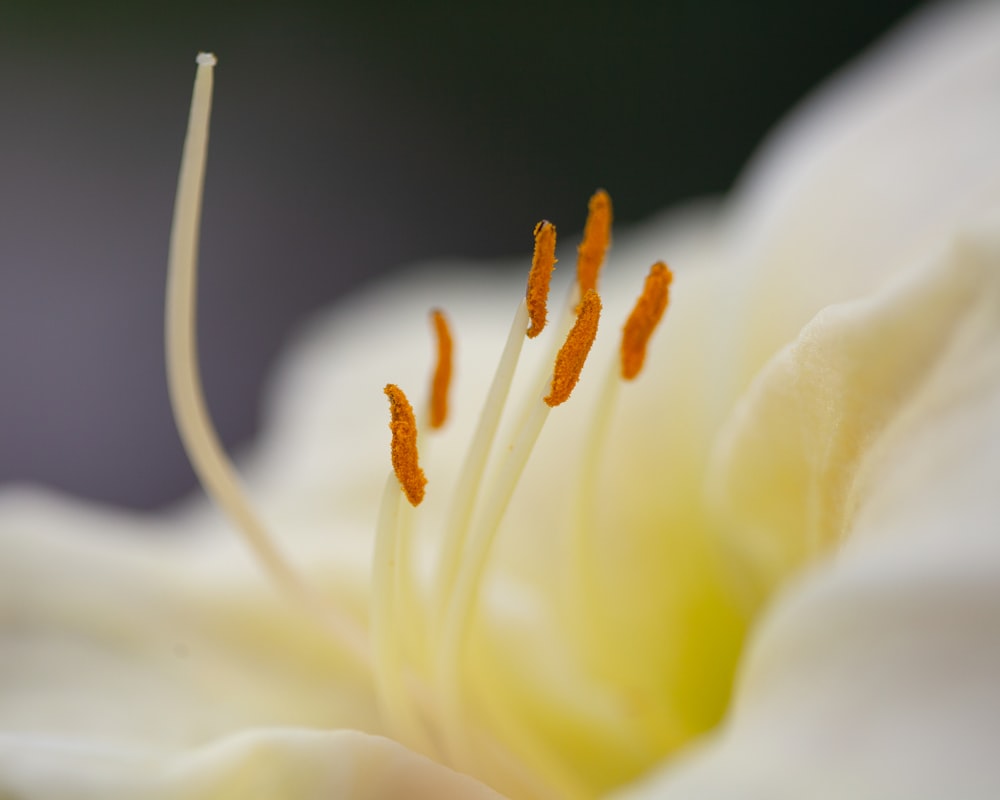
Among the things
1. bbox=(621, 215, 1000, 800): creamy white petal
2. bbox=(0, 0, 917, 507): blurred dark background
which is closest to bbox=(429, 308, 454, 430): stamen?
bbox=(621, 215, 1000, 800): creamy white petal

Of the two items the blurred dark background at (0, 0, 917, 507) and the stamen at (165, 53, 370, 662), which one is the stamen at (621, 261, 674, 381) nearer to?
the stamen at (165, 53, 370, 662)

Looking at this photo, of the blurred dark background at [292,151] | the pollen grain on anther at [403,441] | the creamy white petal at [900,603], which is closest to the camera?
the creamy white petal at [900,603]

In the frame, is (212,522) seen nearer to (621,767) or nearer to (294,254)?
(621,767)

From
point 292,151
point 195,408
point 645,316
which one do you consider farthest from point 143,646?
point 292,151

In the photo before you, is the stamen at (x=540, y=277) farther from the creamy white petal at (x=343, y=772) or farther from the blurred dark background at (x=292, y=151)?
the blurred dark background at (x=292, y=151)

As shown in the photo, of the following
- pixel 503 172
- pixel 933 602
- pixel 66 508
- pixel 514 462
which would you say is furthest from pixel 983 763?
pixel 503 172

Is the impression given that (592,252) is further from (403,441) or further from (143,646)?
(143,646)

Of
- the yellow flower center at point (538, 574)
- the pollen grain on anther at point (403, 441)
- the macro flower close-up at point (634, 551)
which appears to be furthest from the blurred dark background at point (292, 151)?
the pollen grain on anther at point (403, 441)
